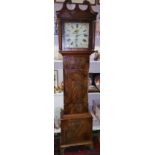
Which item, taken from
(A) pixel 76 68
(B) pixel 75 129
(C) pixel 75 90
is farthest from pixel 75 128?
(A) pixel 76 68

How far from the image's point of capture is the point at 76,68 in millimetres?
1987

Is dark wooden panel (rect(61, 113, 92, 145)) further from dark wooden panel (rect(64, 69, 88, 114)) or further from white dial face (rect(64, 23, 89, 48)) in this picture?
white dial face (rect(64, 23, 89, 48))

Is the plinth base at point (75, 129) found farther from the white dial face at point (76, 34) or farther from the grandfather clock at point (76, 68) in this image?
the white dial face at point (76, 34)

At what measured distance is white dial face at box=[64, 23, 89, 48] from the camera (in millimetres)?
1857

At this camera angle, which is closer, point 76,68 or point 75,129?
point 76,68

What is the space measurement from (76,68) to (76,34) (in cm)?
32

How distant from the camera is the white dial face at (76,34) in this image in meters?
1.86

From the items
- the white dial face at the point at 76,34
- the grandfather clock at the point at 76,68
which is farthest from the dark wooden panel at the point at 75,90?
the white dial face at the point at 76,34

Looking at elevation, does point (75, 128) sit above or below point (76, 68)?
below

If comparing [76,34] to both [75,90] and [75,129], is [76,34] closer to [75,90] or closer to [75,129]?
[75,90]
